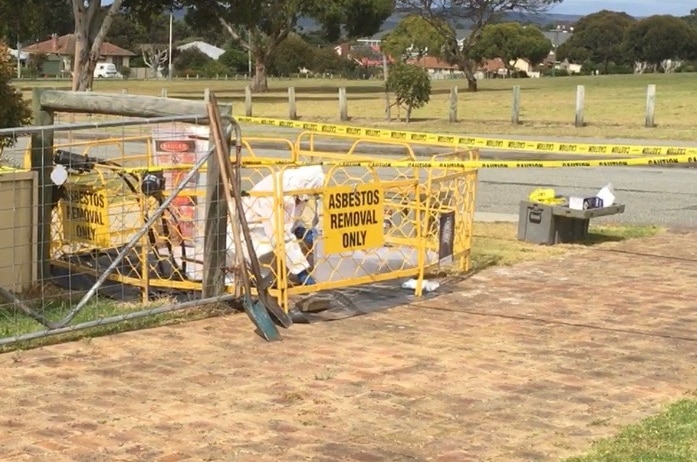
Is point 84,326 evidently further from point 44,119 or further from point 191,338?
point 44,119

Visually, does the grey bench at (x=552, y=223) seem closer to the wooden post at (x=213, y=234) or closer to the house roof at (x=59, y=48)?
the wooden post at (x=213, y=234)

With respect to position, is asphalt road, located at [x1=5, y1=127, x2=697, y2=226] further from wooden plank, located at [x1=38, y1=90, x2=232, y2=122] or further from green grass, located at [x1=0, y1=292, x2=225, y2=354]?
green grass, located at [x1=0, y1=292, x2=225, y2=354]

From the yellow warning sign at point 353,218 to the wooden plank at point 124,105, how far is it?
993 mm

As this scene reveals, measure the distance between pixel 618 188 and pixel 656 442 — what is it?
38.8ft

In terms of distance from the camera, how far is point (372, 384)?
270 inches

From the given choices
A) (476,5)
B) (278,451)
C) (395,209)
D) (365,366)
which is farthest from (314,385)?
(476,5)

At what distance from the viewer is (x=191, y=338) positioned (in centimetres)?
791

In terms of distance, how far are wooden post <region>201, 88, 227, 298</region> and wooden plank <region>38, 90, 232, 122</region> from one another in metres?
0.19

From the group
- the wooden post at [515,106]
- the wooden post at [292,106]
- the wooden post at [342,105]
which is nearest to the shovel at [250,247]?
the wooden post at [515,106]

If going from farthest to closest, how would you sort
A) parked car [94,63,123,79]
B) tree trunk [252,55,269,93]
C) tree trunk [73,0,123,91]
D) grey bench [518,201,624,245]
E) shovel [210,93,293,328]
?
parked car [94,63,123,79], tree trunk [252,55,269,93], tree trunk [73,0,123,91], grey bench [518,201,624,245], shovel [210,93,293,328]

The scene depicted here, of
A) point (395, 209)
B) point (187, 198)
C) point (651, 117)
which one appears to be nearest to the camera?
point (187, 198)

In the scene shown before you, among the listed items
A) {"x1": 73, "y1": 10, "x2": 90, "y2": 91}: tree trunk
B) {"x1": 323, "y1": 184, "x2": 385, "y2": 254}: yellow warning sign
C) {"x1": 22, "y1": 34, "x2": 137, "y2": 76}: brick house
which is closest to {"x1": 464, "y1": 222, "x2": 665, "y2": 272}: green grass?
{"x1": 323, "y1": 184, "x2": 385, "y2": 254}: yellow warning sign

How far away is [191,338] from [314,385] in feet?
4.59

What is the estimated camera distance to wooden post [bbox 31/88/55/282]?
9023mm
